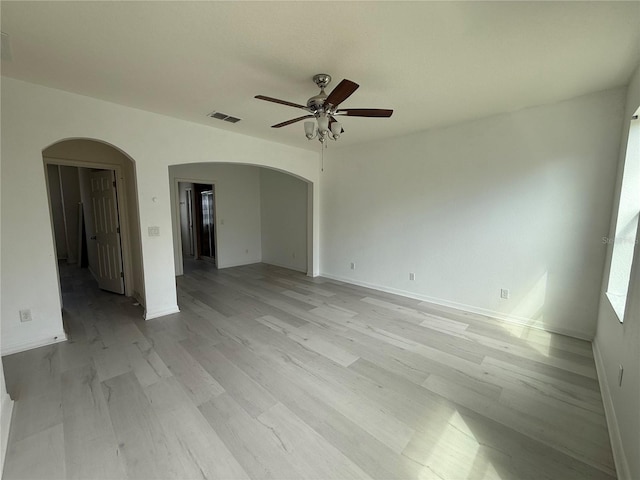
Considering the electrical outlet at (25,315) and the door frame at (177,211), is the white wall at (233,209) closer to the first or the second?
the door frame at (177,211)

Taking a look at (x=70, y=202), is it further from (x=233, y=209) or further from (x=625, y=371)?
(x=625, y=371)

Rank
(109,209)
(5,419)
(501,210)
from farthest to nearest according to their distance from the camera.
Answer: (109,209)
(501,210)
(5,419)

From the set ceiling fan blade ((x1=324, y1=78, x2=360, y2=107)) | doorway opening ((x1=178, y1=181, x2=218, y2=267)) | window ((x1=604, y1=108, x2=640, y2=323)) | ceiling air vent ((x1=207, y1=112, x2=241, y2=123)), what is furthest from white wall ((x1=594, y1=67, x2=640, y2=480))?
doorway opening ((x1=178, y1=181, x2=218, y2=267))

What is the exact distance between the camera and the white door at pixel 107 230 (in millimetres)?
4148

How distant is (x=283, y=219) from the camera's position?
6.52m

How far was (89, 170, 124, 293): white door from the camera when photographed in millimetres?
4148

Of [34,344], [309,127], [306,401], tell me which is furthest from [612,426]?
[34,344]

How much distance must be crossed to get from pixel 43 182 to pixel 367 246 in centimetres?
437

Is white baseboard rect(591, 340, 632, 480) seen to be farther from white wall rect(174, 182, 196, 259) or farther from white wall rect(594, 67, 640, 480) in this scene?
white wall rect(174, 182, 196, 259)

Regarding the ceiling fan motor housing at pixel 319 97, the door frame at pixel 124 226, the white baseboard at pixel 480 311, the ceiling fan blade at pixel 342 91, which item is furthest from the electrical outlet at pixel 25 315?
the white baseboard at pixel 480 311

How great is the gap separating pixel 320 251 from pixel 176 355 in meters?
3.55

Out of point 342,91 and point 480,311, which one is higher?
point 342,91

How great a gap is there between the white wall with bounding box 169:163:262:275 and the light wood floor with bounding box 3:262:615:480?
3.08m

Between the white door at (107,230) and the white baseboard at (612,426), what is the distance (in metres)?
5.73
